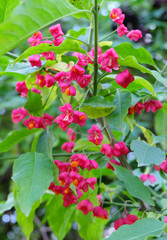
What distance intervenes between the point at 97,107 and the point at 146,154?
185 mm

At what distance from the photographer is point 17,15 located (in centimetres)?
55

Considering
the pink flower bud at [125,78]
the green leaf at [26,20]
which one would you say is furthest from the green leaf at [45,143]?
the green leaf at [26,20]

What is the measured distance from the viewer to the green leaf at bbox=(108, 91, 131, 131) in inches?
33.5

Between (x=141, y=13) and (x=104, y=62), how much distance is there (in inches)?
98.3

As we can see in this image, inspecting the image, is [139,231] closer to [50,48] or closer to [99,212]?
[99,212]

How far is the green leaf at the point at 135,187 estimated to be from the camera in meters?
0.84

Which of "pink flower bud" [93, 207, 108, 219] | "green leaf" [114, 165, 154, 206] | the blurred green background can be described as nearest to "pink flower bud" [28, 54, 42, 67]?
"green leaf" [114, 165, 154, 206]

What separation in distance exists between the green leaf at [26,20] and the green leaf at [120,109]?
324mm

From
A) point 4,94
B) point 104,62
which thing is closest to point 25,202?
point 104,62

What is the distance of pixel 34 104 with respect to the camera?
91cm

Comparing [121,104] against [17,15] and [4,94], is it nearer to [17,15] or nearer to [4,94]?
[17,15]

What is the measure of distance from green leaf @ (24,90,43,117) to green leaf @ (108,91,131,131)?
216 millimetres

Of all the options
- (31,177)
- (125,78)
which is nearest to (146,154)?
(125,78)

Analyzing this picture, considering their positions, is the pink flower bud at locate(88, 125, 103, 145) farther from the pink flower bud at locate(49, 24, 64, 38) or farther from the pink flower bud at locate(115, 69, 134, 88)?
the pink flower bud at locate(49, 24, 64, 38)
